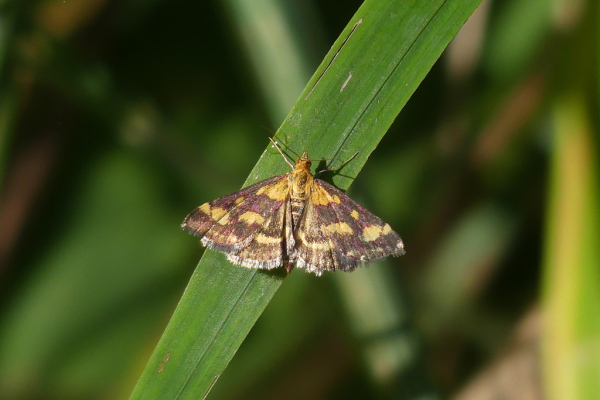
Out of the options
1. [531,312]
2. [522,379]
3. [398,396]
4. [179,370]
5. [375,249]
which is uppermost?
[531,312]

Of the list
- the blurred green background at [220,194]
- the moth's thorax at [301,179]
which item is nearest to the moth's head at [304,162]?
the moth's thorax at [301,179]

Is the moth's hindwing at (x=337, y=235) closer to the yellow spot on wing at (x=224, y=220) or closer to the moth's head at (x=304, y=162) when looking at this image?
the moth's head at (x=304, y=162)

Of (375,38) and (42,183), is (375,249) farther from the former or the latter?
(42,183)

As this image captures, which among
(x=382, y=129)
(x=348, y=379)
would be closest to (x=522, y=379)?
(x=348, y=379)

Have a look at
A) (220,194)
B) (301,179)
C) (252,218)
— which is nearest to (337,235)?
(301,179)

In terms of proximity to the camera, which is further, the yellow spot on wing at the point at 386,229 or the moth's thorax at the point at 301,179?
the yellow spot on wing at the point at 386,229

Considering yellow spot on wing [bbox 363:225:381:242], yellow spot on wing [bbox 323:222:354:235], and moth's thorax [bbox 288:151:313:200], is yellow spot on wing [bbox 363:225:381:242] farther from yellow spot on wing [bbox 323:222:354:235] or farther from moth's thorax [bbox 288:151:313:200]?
moth's thorax [bbox 288:151:313:200]

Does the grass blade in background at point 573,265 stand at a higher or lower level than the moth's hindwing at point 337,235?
higher

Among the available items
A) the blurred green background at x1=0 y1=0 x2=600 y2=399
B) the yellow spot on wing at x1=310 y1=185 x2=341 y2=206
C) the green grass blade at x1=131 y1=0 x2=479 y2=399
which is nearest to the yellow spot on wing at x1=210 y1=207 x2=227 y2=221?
the green grass blade at x1=131 y1=0 x2=479 y2=399
